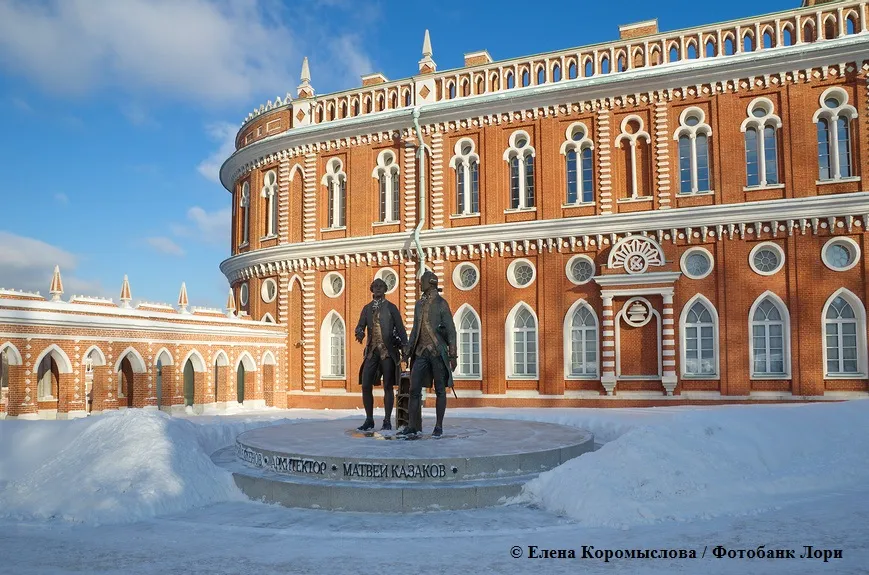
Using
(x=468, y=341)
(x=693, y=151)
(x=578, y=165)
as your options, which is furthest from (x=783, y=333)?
(x=468, y=341)

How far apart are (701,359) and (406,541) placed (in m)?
18.7

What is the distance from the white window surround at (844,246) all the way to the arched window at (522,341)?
10023 millimetres

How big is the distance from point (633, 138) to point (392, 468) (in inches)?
754

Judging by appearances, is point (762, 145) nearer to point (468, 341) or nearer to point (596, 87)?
point (596, 87)

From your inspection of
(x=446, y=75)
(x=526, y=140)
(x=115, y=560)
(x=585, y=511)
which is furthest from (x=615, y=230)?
(x=115, y=560)

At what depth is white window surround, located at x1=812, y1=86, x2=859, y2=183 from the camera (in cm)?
2331

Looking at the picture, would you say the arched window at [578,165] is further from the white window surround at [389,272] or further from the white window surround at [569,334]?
the white window surround at [389,272]

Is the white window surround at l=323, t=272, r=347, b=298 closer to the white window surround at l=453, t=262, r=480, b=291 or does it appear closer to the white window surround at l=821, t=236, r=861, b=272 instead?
the white window surround at l=453, t=262, r=480, b=291

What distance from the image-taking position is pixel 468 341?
28.3 m

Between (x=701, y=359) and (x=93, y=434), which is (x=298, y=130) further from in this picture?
(x=93, y=434)

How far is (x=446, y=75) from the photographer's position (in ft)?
96.4

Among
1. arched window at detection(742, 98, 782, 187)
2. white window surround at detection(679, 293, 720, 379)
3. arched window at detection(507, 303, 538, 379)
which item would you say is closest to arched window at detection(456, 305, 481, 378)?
arched window at detection(507, 303, 538, 379)

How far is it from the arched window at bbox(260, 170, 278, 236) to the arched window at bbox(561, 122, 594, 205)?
13.7 metres

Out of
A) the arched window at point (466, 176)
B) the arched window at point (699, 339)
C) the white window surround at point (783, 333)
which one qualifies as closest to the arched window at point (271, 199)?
the arched window at point (466, 176)
